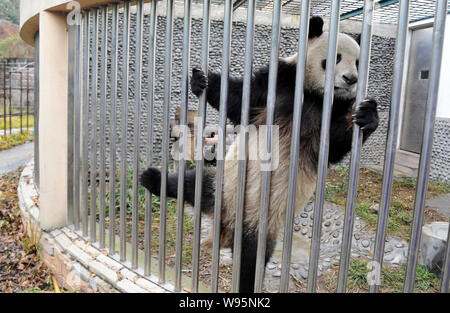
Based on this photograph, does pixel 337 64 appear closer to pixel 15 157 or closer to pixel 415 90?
pixel 415 90

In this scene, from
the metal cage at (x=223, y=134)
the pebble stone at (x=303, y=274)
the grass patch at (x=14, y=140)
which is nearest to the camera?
the metal cage at (x=223, y=134)

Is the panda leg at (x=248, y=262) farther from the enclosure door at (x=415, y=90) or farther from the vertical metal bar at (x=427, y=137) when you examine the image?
the enclosure door at (x=415, y=90)

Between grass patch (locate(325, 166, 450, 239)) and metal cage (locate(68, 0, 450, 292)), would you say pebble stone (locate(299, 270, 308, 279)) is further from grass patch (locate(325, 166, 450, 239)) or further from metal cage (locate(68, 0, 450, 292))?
grass patch (locate(325, 166, 450, 239))

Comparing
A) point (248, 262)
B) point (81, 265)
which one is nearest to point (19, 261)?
point (81, 265)

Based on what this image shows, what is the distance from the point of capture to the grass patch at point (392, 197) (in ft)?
19.0

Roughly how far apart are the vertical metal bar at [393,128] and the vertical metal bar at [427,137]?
121 millimetres

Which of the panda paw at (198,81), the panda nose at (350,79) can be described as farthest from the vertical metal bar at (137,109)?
the panda nose at (350,79)

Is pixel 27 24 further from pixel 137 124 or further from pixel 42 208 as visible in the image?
pixel 137 124

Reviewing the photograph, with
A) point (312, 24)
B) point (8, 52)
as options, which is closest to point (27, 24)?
point (312, 24)

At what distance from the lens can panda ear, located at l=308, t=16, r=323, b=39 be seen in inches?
104

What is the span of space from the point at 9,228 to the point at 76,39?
2.46m

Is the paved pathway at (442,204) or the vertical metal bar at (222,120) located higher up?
the vertical metal bar at (222,120)

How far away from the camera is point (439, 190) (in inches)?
281

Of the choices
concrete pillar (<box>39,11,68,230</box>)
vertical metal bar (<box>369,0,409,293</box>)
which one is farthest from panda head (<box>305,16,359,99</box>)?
concrete pillar (<box>39,11,68,230</box>)
